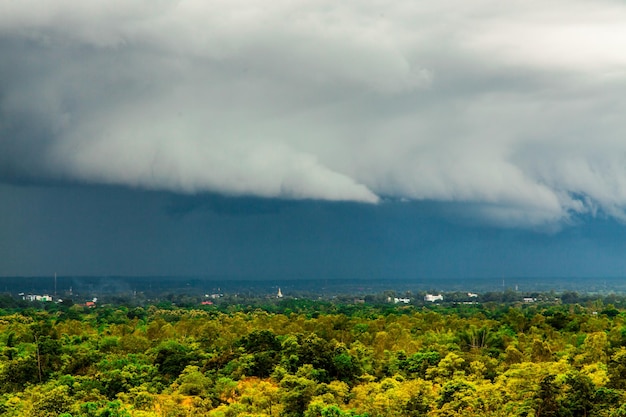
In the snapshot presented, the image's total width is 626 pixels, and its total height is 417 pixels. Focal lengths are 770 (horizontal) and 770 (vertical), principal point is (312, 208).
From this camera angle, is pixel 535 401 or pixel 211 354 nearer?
pixel 535 401

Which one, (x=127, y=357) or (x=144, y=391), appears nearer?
(x=144, y=391)

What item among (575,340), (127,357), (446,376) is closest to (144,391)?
(127,357)

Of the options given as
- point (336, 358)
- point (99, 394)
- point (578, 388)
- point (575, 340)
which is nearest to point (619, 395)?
point (578, 388)

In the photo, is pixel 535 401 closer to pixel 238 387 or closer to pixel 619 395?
pixel 619 395

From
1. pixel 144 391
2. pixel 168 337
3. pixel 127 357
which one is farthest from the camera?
pixel 168 337

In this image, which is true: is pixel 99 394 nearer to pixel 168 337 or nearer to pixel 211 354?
pixel 211 354

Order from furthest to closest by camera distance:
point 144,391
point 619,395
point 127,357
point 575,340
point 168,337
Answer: point 168,337 < point 575,340 < point 127,357 < point 144,391 < point 619,395
